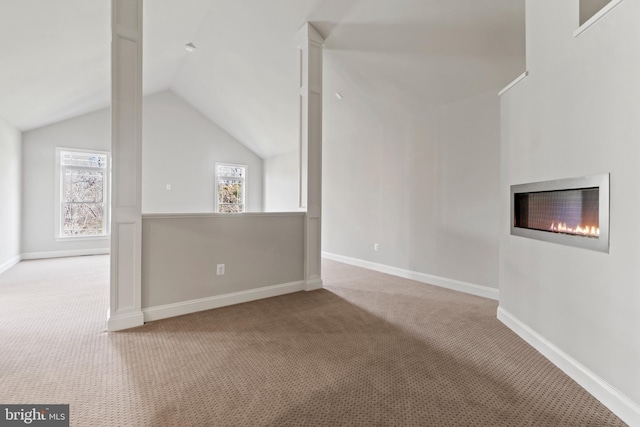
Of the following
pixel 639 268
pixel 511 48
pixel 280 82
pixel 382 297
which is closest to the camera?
pixel 639 268

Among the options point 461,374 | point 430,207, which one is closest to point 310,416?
point 461,374

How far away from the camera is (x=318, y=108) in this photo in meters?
4.04

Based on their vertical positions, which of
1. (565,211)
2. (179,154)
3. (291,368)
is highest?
(179,154)

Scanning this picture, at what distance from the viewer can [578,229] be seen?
80.0 inches

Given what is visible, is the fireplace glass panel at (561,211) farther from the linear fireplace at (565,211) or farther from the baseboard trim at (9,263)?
the baseboard trim at (9,263)

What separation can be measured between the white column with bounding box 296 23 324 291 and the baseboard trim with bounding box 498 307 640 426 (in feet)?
7.47

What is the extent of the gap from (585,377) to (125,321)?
3378 millimetres

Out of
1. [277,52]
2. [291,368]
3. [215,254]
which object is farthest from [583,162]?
[277,52]

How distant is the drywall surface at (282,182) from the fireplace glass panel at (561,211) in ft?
16.4

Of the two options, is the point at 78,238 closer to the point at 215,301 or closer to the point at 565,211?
the point at 215,301

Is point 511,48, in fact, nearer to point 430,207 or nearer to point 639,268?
point 430,207

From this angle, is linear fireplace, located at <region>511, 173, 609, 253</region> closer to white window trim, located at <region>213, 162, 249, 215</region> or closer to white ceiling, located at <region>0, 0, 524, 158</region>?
white ceiling, located at <region>0, 0, 524, 158</region>

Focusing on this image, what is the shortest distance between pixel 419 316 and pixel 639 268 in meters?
1.83

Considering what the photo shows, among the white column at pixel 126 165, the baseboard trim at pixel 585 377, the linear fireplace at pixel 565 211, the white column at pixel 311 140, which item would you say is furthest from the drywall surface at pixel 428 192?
the white column at pixel 126 165
